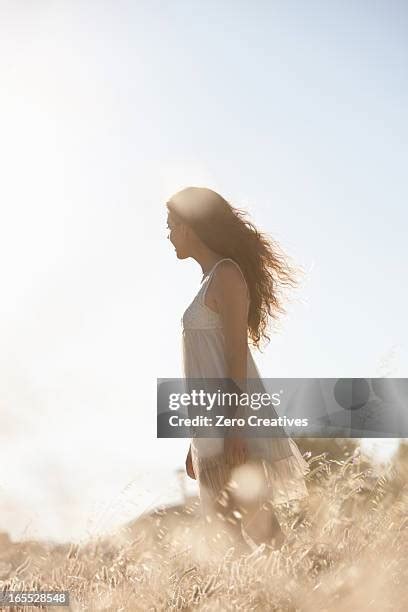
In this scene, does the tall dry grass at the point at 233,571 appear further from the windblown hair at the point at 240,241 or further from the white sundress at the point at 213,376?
the windblown hair at the point at 240,241

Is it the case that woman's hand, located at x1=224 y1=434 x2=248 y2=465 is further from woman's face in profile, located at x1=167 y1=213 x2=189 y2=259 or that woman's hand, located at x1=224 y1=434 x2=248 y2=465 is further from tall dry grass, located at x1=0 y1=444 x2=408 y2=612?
woman's face in profile, located at x1=167 y1=213 x2=189 y2=259

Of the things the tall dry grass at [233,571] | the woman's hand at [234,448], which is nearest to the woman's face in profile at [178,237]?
the woman's hand at [234,448]

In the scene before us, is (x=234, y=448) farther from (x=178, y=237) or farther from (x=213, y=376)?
(x=178, y=237)

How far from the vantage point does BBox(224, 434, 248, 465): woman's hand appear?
2.97m

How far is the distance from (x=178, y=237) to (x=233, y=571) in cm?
156

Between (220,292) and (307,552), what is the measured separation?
3.79 feet

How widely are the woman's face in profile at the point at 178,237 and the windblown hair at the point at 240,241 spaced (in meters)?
0.03

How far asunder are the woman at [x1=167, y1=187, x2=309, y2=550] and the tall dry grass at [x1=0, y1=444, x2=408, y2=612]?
19 centimetres

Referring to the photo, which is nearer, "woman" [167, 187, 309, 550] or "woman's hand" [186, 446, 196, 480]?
"woman" [167, 187, 309, 550]

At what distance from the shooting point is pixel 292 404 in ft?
18.9

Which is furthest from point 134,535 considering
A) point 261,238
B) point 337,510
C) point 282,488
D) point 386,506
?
point 261,238

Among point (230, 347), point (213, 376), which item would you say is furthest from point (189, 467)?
point (230, 347)

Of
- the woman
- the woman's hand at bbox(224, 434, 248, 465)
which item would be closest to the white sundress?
the woman

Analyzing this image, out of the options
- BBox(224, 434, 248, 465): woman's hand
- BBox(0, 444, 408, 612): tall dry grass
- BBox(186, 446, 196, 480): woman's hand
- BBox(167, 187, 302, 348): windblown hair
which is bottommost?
BBox(0, 444, 408, 612): tall dry grass
